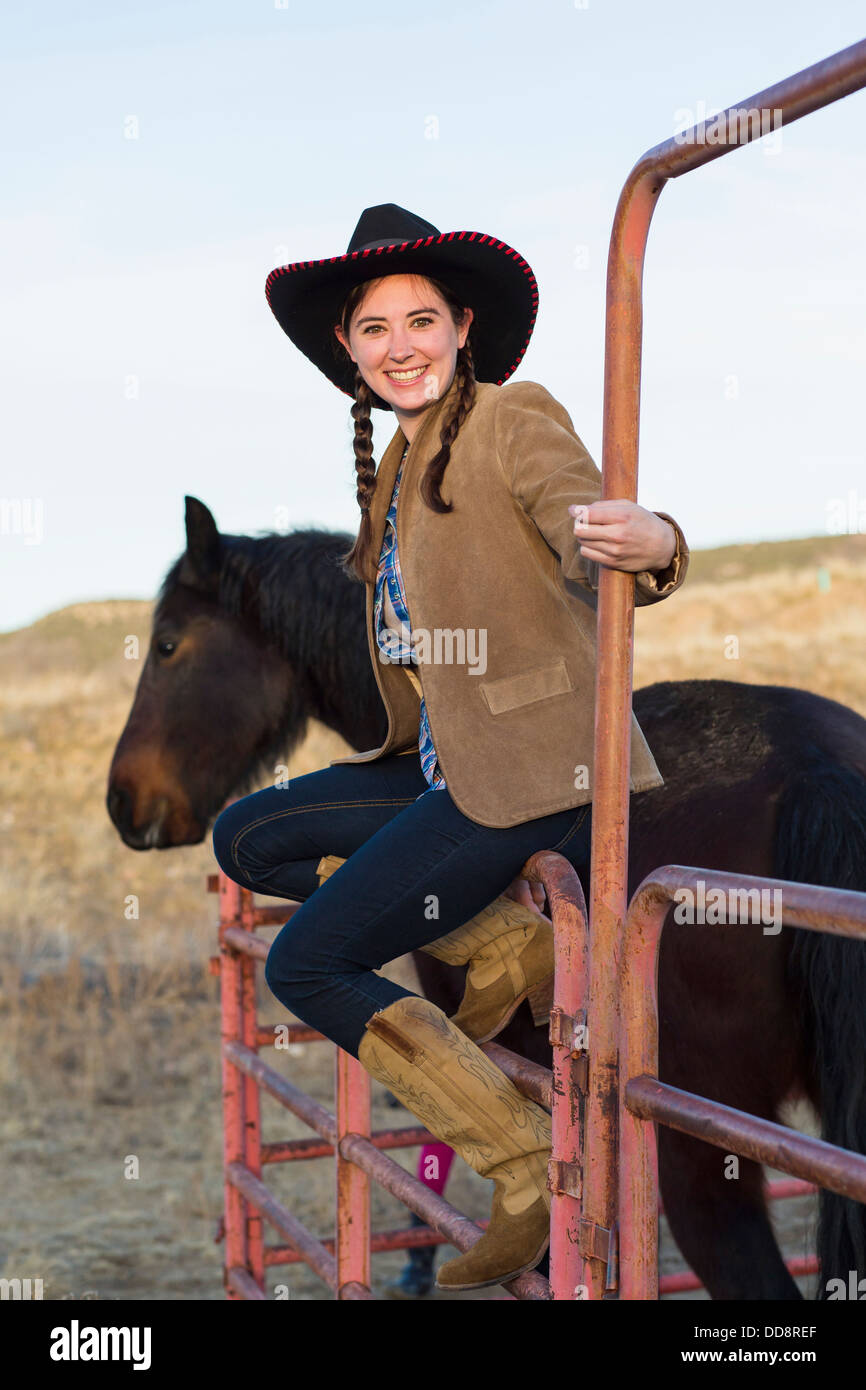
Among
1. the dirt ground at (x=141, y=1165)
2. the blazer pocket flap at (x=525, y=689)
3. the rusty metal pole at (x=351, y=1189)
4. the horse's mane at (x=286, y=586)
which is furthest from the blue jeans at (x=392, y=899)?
the dirt ground at (x=141, y=1165)

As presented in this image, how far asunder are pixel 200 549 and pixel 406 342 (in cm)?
199

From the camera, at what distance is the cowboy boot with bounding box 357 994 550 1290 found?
1.80 m

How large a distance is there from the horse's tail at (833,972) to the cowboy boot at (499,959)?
504mm

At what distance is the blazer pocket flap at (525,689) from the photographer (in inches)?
73.5

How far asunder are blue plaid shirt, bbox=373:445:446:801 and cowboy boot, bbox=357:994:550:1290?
1.40 feet

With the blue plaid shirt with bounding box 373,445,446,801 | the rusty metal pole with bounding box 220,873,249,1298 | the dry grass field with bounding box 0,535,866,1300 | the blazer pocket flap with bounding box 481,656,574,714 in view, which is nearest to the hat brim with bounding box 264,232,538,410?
the blue plaid shirt with bounding box 373,445,446,801

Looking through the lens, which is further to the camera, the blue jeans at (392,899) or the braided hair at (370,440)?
the braided hair at (370,440)

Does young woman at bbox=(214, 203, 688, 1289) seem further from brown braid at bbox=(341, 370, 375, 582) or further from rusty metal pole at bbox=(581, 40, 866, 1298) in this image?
rusty metal pole at bbox=(581, 40, 866, 1298)

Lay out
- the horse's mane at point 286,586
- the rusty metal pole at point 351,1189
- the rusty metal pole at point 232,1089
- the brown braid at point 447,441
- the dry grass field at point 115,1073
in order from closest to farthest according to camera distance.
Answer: the brown braid at point 447,441 < the rusty metal pole at point 351,1189 < the horse's mane at point 286,586 < the rusty metal pole at point 232,1089 < the dry grass field at point 115,1073

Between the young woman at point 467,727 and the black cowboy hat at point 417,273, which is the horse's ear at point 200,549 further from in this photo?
the young woman at point 467,727

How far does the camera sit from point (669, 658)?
22.6 meters
